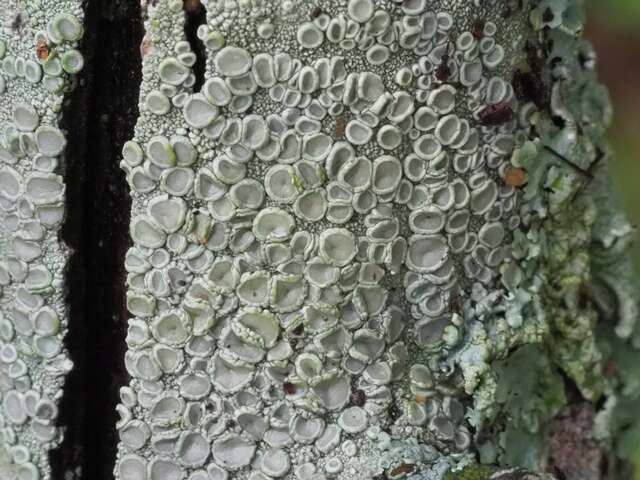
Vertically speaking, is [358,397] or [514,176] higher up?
[514,176]

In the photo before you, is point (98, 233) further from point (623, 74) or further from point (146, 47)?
point (623, 74)

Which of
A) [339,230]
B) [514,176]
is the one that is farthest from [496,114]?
[339,230]

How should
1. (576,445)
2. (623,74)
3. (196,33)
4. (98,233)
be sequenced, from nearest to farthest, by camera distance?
(196,33), (98,233), (576,445), (623,74)

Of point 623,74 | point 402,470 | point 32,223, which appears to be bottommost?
point 402,470

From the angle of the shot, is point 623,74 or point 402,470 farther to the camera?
point 623,74

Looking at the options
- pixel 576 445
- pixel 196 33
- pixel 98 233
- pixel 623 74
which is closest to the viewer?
pixel 196 33

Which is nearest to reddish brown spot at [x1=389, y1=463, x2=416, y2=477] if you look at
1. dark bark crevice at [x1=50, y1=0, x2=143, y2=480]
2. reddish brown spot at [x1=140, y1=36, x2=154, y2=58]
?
dark bark crevice at [x1=50, y1=0, x2=143, y2=480]
